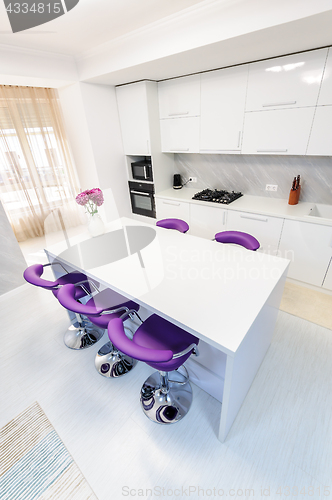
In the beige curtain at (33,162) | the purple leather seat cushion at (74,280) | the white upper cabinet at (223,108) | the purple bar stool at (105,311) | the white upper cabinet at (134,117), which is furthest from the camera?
the beige curtain at (33,162)

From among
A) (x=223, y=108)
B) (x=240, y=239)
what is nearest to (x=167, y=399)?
(x=240, y=239)

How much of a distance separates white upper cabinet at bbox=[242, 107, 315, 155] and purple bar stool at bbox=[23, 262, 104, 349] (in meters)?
2.36

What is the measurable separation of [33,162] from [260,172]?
385cm

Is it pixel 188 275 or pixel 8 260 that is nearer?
pixel 188 275

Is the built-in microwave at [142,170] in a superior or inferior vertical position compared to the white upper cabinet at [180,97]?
inferior

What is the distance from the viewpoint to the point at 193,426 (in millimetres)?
1539

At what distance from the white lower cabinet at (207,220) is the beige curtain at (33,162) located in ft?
8.86

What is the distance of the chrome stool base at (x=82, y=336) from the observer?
85.2 inches

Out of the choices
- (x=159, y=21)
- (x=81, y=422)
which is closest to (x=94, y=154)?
(x=159, y=21)

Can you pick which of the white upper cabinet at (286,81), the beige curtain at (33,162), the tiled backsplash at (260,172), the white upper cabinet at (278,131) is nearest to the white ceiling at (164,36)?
the white upper cabinet at (286,81)

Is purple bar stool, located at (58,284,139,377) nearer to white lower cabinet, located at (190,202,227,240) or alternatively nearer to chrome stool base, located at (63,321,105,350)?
chrome stool base, located at (63,321,105,350)

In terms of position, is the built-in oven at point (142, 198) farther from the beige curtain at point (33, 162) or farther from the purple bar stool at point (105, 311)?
the purple bar stool at point (105, 311)

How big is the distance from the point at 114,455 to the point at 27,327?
1590 mm

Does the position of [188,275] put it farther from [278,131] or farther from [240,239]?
[278,131]
